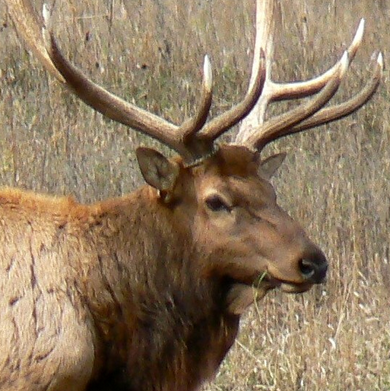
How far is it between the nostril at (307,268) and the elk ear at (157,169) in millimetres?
613

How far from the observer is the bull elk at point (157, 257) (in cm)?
481

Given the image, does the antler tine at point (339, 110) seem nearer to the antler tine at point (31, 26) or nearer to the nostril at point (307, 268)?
the nostril at point (307, 268)

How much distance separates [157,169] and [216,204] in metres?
0.27

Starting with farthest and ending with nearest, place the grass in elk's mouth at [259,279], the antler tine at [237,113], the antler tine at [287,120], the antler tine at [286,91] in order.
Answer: the antler tine at [286,91] → the antler tine at [287,120] → the antler tine at [237,113] → the grass in elk's mouth at [259,279]

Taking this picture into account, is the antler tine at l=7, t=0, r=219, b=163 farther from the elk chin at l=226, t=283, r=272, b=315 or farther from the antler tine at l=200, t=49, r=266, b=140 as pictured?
the elk chin at l=226, t=283, r=272, b=315

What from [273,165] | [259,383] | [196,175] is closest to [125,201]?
[196,175]

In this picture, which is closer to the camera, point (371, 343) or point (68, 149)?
point (371, 343)

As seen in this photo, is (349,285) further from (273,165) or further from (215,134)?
(215,134)

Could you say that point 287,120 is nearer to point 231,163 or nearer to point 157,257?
point 231,163

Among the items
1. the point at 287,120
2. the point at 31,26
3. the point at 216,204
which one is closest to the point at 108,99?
the point at 31,26

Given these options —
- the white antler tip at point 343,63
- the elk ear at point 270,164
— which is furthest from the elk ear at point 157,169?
the white antler tip at point 343,63

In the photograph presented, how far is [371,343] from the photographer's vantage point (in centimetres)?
624

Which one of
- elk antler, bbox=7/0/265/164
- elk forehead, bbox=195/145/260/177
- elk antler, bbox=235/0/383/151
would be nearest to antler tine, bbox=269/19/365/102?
elk antler, bbox=235/0/383/151

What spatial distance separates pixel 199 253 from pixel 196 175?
31 cm
